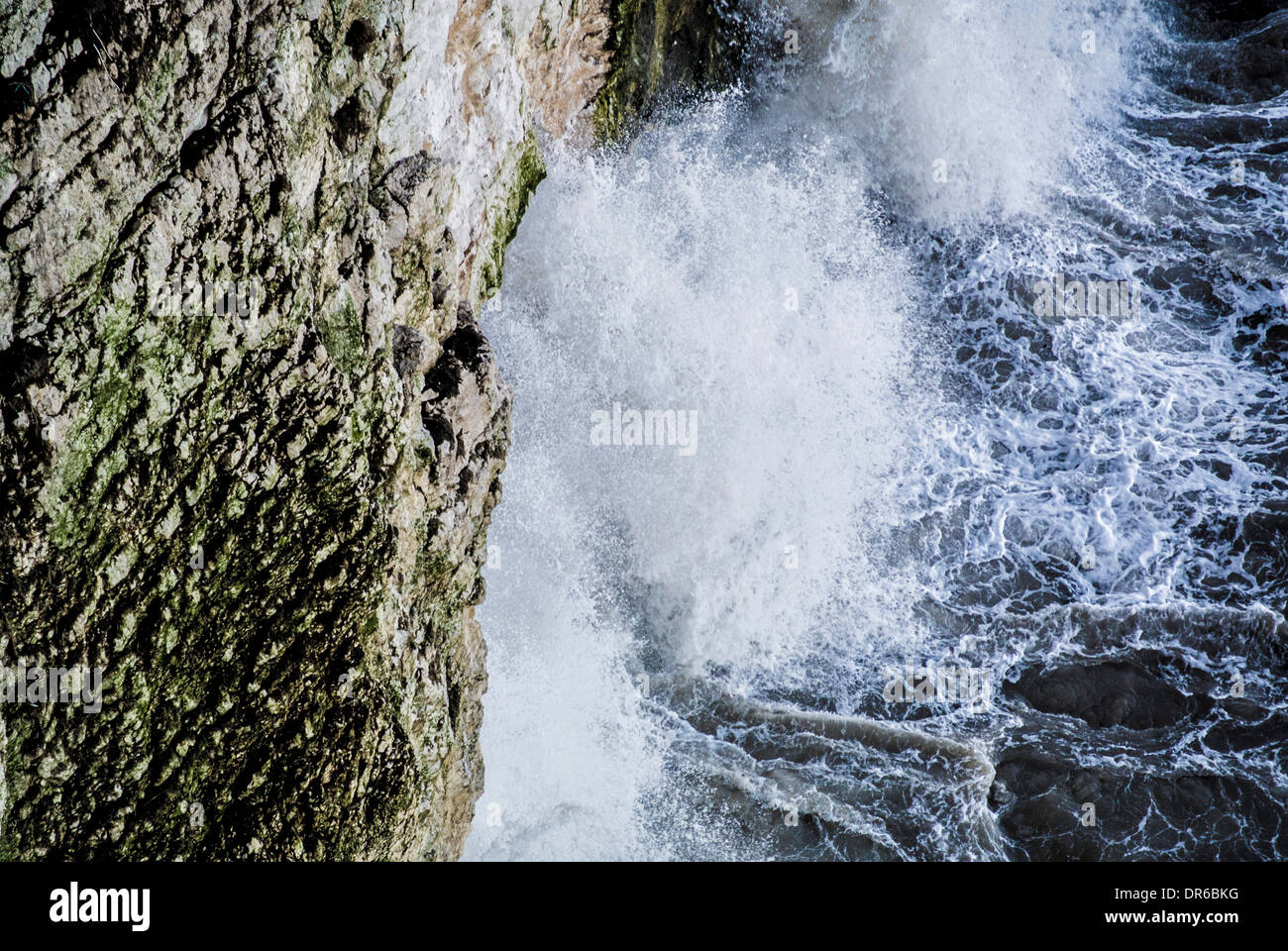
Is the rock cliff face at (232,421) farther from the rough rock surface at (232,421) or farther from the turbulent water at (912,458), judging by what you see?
the turbulent water at (912,458)

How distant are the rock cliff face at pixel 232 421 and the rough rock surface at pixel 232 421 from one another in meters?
0.01

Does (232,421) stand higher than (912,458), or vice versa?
(912,458)

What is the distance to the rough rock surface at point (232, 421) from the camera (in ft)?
13.1

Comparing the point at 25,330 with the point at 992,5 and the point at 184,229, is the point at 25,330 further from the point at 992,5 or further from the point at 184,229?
the point at 992,5

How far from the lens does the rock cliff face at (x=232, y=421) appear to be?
3986 millimetres

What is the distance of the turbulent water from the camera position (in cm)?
703

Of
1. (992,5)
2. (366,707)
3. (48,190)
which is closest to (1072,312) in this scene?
(992,5)

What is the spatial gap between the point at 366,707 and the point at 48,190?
10.0 ft

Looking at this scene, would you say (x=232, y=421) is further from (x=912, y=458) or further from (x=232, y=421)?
(x=912, y=458)

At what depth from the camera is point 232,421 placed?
455 centimetres

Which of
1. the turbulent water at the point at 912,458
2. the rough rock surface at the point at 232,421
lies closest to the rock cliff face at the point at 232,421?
the rough rock surface at the point at 232,421

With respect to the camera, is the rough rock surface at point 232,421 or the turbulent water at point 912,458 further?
the turbulent water at point 912,458

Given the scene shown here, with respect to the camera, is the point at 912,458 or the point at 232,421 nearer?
the point at 232,421

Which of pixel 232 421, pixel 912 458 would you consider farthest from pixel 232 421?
pixel 912 458
